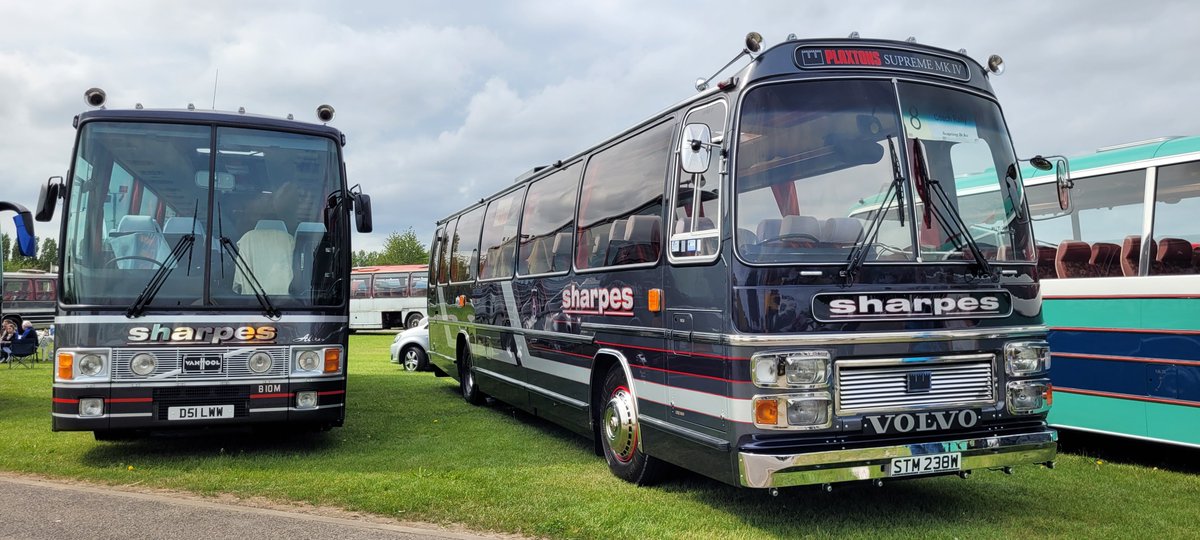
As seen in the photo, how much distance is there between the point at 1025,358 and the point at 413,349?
1502 centimetres

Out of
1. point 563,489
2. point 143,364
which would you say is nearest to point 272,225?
point 143,364

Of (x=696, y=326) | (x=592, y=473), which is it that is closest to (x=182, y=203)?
(x=592, y=473)

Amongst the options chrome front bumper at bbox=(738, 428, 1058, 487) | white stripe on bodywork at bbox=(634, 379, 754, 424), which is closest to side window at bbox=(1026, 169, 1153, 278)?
chrome front bumper at bbox=(738, 428, 1058, 487)

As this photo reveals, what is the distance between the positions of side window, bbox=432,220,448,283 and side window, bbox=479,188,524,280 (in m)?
2.28

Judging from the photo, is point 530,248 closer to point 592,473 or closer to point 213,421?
point 592,473

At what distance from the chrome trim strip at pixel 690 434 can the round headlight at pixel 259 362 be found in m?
3.53

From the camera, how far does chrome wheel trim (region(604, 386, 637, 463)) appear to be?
22.9ft

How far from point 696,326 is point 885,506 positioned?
6.59ft

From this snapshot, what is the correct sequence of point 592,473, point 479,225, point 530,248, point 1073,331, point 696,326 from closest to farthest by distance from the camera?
point 696,326 < point 592,473 < point 1073,331 < point 530,248 < point 479,225

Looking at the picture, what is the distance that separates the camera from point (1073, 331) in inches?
328

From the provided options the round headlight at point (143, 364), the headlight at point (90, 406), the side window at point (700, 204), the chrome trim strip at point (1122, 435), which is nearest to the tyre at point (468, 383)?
the round headlight at point (143, 364)

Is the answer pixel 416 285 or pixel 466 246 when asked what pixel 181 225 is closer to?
pixel 466 246

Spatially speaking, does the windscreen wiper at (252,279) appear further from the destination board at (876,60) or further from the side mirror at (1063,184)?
the side mirror at (1063,184)

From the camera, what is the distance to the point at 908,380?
5.54 m
